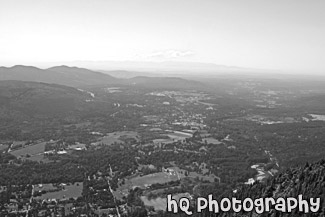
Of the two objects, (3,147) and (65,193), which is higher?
(3,147)

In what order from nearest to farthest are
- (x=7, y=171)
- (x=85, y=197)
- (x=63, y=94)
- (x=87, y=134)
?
(x=85, y=197)
(x=7, y=171)
(x=87, y=134)
(x=63, y=94)

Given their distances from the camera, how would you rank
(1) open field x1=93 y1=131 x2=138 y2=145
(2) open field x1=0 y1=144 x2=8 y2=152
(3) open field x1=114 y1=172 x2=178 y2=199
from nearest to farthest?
(3) open field x1=114 y1=172 x2=178 y2=199 → (2) open field x1=0 y1=144 x2=8 y2=152 → (1) open field x1=93 y1=131 x2=138 y2=145

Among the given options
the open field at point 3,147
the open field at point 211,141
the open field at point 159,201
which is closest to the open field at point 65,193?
the open field at point 159,201

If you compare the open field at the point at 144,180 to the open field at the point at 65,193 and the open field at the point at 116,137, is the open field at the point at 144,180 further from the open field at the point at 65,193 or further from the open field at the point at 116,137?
the open field at the point at 116,137

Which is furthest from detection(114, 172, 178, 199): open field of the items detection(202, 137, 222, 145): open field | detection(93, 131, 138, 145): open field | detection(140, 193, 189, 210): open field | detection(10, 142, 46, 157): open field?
detection(202, 137, 222, 145): open field

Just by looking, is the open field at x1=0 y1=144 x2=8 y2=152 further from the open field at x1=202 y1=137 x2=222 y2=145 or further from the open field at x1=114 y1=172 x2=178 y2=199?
the open field at x1=202 y1=137 x2=222 y2=145

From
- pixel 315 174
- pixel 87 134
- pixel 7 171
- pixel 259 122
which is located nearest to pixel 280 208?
pixel 315 174

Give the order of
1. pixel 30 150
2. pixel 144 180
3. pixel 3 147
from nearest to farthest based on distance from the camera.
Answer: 1. pixel 144 180
2. pixel 30 150
3. pixel 3 147

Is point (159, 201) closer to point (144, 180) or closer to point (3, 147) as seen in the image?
point (144, 180)

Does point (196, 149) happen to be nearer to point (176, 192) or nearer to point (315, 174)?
point (176, 192)

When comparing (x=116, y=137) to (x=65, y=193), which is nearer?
(x=65, y=193)

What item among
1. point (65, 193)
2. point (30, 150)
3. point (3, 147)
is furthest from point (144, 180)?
point (3, 147)
